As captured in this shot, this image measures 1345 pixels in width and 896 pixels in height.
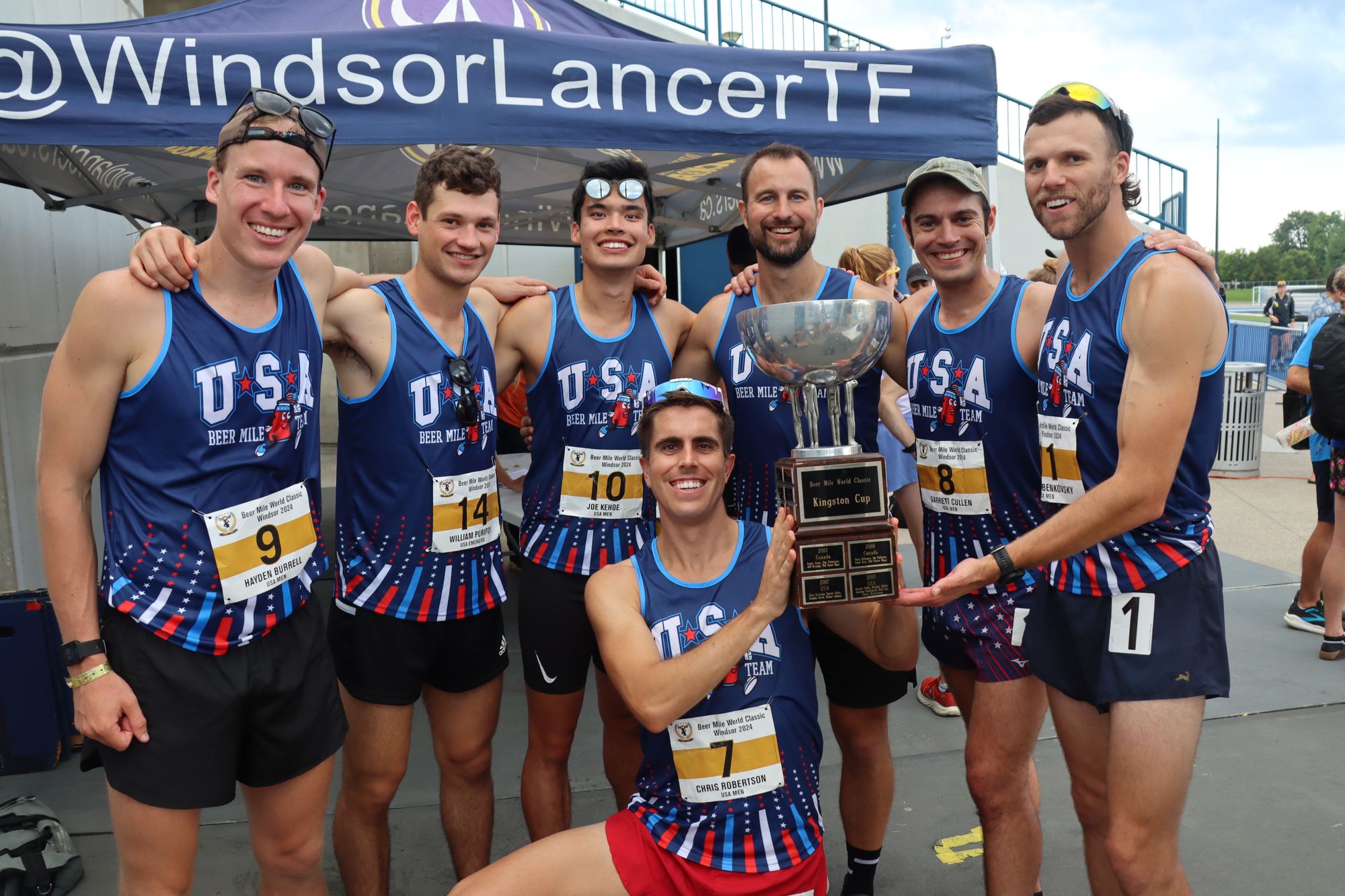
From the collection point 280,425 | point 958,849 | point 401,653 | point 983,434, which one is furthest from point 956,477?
point 280,425

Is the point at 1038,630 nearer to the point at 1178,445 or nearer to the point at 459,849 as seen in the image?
the point at 1178,445

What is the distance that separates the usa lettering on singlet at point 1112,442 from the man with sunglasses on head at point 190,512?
176 cm

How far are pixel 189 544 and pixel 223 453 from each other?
7.9 inches

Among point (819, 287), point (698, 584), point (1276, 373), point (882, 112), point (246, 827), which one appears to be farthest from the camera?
point (1276, 373)

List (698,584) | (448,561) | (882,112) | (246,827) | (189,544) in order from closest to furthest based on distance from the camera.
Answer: (189,544), (698,584), (448,561), (246,827), (882,112)

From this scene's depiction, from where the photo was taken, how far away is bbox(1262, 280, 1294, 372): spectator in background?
16.9 meters

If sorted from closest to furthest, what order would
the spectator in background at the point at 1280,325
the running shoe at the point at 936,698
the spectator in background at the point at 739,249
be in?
the running shoe at the point at 936,698
the spectator in background at the point at 739,249
the spectator in background at the point at 1280,325

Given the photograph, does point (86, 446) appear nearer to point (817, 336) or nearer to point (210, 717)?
point (210, 717)

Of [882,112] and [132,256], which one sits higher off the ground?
[882,112]

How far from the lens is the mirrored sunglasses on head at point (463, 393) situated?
101 inches

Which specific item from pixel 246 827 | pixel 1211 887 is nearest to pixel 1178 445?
pixel 1211 887

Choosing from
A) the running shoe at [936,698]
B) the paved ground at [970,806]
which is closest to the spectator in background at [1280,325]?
the paved ground at [970,806]

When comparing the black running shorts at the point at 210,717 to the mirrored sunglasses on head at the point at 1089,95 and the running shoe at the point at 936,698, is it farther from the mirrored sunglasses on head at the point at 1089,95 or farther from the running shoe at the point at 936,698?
the running shoe at the point at 936,698

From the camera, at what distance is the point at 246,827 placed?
333 centimetres
